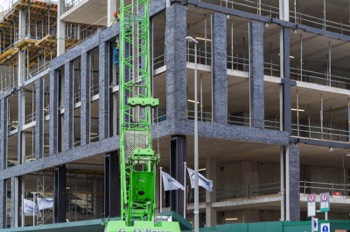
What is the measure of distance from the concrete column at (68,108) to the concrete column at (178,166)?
15.7 m

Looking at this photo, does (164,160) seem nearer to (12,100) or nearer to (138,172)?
(12,100)

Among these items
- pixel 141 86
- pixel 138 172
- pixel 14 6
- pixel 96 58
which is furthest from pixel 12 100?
pixel 138 172

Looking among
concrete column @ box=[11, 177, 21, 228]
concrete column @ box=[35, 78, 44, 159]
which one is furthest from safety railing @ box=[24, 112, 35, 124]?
concrete column @ box=[11, 177, 21, 228]

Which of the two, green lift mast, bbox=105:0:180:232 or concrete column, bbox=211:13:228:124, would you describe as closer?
green lift mast, bbox=105:0:180:232

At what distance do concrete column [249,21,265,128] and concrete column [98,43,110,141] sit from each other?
36.8ft

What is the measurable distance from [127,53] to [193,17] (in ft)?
17.9

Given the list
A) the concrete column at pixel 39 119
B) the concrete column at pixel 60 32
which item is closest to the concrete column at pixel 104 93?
the concrete column at pixel 60 32

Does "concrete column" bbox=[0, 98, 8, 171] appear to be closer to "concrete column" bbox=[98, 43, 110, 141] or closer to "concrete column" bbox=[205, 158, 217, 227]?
"concrete column" bbox=[98, 43, 110, 141]

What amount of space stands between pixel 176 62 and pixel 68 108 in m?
16.5

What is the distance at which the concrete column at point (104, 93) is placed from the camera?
5347cm

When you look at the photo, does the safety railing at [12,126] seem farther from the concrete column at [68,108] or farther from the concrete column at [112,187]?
the concrete column at [112,187]

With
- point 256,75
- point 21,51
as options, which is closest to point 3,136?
point 21,51

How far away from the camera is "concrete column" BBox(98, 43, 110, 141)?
175ft

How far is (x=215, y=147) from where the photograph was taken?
52375 millimetres
